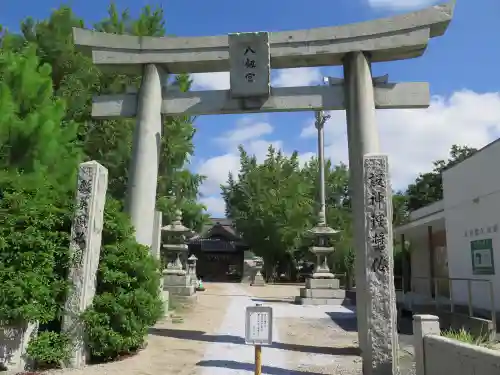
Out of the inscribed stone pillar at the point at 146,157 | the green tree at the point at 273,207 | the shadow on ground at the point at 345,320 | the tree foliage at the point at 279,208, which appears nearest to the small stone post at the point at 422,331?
the inscribed stone pillar at the point at 146,157

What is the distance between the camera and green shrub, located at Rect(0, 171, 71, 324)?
6.17 metres

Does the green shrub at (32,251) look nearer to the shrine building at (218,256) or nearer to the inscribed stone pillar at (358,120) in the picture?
the inscribed stone pillar at (358,120)

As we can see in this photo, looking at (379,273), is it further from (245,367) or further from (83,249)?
(83,249)

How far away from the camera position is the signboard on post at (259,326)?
5.19 metres

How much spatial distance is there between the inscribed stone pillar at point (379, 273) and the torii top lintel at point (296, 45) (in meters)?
2.86

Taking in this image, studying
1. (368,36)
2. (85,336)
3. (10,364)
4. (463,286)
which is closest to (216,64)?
(368,36)

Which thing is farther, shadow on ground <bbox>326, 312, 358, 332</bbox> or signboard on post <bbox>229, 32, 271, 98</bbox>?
shadow on ground <bbox>326, 312, 358, 332</bbox>

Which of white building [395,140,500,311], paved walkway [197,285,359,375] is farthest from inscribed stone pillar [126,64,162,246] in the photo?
white building [395,140,500,311]

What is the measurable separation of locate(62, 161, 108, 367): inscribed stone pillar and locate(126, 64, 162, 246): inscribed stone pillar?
5.17 ft

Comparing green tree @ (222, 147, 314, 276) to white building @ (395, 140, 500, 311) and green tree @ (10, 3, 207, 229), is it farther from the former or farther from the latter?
white building @ (395, 140, 500, 311)

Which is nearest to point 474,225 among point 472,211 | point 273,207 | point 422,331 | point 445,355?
point 472,211

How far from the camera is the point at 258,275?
3130 cm

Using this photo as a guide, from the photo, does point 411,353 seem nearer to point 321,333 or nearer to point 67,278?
point 321,333

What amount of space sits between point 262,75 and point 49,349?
581 cm
